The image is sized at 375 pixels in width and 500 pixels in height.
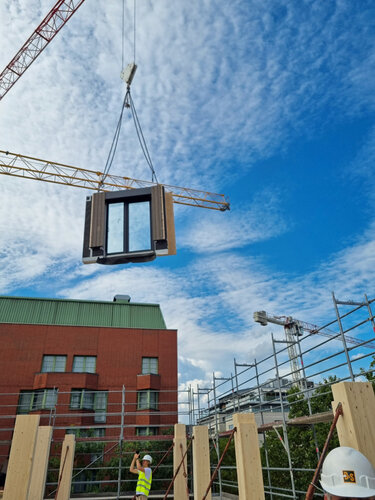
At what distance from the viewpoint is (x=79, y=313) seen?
33.1 metres

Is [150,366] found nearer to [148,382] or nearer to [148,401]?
[148,382]

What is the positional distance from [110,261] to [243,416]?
377cm

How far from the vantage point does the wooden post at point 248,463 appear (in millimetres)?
5008

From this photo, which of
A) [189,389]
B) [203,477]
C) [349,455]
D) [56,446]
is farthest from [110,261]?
[56,446]

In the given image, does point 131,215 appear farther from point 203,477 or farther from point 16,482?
point 203,477

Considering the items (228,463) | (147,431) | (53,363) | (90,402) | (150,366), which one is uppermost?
(53,363)

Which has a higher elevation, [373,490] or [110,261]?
[110,261]

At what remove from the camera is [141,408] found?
27938mm

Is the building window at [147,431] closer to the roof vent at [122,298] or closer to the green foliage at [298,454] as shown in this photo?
the green foliage at [298,454]

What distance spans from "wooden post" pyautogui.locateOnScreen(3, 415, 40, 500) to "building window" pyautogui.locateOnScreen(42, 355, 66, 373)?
26.4 meters


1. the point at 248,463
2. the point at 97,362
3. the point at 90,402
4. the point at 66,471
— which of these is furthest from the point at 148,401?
the point at 248,463

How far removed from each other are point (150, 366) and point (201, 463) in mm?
20978

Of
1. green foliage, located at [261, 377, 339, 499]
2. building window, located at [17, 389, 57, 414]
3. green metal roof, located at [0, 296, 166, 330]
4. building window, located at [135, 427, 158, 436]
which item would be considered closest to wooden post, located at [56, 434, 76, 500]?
green foliage, located at [261, 377, 339, 499]

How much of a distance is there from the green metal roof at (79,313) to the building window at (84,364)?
11.5 ft
